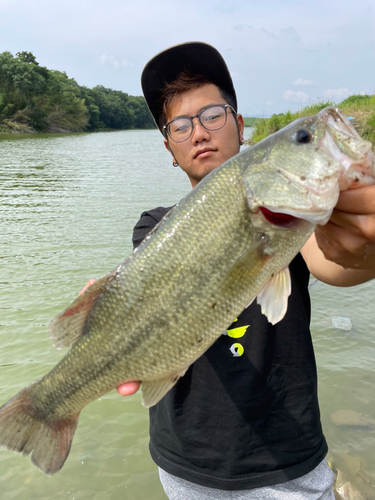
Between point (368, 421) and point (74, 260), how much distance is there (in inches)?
264

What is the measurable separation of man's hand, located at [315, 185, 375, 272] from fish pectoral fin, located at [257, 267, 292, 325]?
0.25 meters

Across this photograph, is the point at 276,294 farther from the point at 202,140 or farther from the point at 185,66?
the point at 185,66

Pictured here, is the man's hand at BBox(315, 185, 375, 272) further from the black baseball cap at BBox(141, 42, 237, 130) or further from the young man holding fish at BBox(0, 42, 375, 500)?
the black baseball cap at BBox(141, 42, 237, 130)

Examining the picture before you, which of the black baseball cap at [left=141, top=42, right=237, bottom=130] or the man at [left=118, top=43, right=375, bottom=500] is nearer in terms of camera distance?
the man at [left=118, top=43, right=375, bottom=500]

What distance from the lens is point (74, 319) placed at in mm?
2178

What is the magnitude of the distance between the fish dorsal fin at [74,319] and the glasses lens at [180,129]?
1.48 m

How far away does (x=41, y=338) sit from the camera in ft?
19.8

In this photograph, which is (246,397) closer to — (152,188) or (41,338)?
(41,338)

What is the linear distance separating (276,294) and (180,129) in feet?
5.59

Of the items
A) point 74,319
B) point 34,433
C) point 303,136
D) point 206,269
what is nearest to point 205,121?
point 303,136

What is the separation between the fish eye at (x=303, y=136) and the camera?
6.07 feet

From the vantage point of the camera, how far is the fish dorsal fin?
84.3 inches

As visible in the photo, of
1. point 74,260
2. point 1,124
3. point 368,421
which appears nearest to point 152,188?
point 74,260

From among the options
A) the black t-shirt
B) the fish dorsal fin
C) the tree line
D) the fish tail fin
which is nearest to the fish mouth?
the black t-shirt
